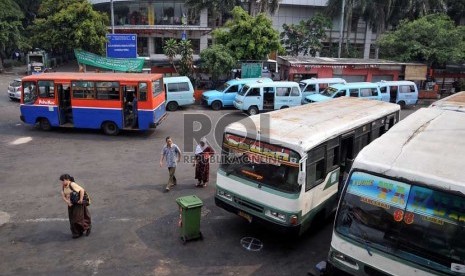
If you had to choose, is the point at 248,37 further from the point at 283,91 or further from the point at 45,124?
the point at 45,124

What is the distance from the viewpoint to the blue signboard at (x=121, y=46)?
86.4 ft

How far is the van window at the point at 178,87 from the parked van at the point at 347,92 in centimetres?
721

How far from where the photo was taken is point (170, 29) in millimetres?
42844

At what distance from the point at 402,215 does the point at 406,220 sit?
79 millimetres

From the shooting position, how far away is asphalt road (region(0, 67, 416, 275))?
7.59 metres

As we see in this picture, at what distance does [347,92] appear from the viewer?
75.2ft

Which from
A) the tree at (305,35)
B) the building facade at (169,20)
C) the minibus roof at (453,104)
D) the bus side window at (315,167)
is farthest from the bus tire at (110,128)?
the building facade at (169,20)

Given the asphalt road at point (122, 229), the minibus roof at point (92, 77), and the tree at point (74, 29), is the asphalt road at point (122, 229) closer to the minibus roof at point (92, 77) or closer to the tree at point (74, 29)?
the minibus roof at point (92, 77)

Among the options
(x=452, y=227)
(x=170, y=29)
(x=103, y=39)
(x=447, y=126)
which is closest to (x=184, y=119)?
(x=103, y=39)

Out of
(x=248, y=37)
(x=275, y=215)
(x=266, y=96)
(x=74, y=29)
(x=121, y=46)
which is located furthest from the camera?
(x=74, y=29)

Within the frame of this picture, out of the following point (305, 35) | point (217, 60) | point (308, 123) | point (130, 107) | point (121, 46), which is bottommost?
point (130, 107)

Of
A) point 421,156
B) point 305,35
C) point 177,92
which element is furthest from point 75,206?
point 305,35

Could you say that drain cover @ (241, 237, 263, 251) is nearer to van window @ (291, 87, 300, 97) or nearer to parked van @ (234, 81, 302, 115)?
parked van @ (234, 81, 302, 115)

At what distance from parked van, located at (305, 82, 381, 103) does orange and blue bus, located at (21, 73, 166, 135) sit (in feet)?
33.3
